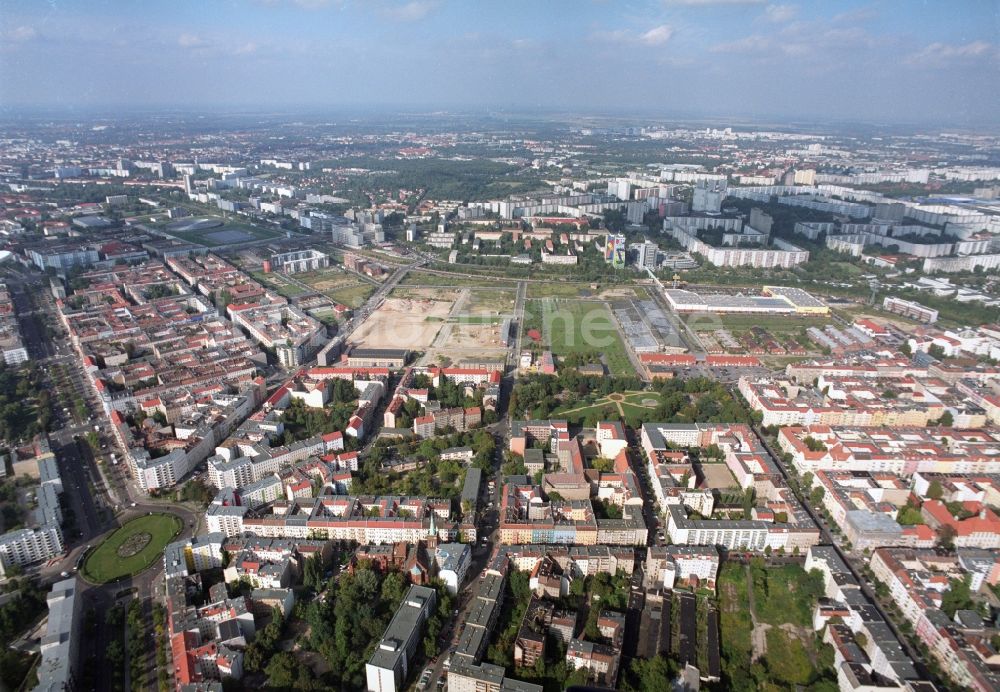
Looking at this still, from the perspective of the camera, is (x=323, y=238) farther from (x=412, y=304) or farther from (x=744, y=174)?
(x=744, y=174)

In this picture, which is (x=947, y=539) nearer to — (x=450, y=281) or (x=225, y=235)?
(x=450, y=281)

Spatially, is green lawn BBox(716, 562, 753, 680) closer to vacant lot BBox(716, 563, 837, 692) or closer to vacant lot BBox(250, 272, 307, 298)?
vacant lot BBox(716, 563, 837, 692)

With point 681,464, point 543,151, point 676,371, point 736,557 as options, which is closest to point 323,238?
point 676,371

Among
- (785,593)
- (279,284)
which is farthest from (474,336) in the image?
(785,593)

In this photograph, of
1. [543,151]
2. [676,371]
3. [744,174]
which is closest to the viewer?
[676,371]

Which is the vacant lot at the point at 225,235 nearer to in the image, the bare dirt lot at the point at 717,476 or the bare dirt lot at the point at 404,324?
the bare dirt lot at the point at 404,324
